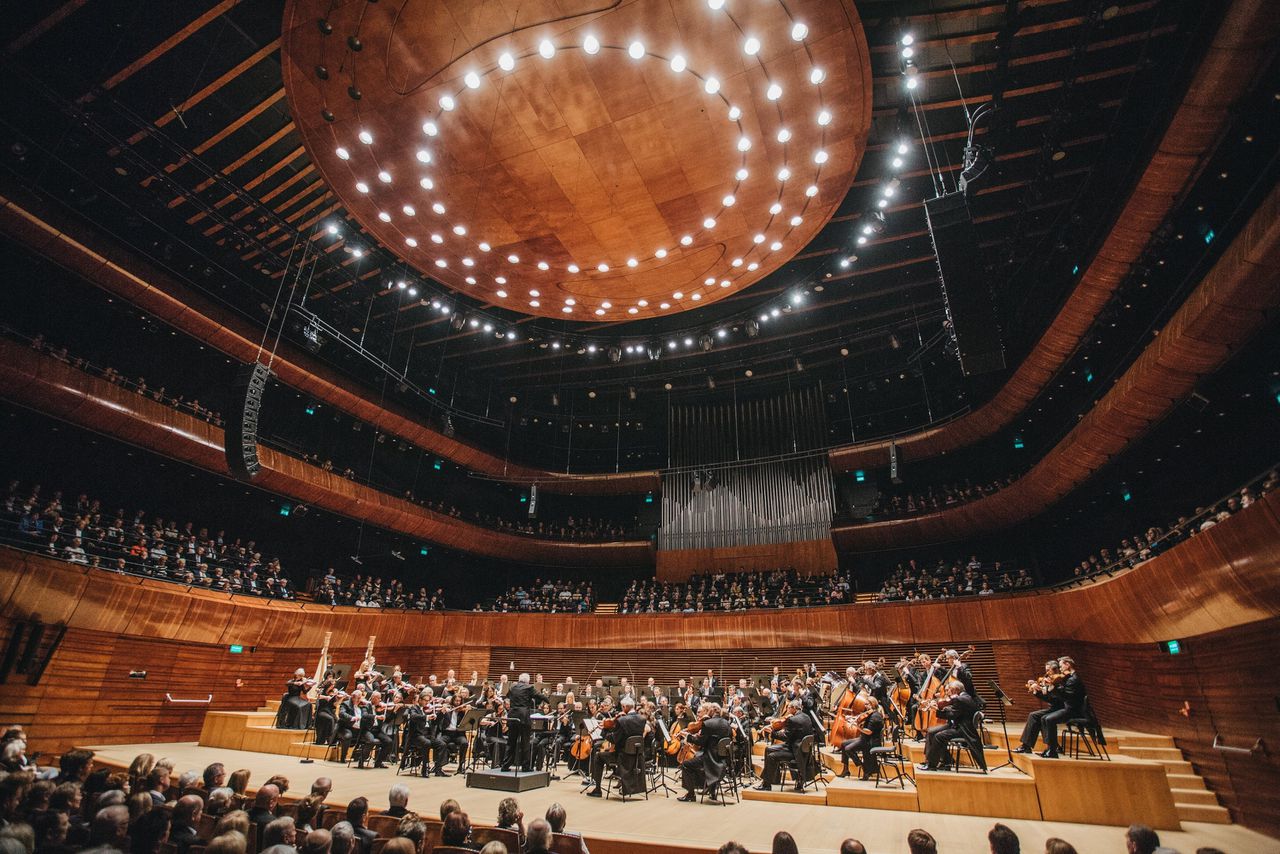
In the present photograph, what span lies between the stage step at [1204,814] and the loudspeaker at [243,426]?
40.9 ft

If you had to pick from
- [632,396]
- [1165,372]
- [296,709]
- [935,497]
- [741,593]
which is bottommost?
[296,709]

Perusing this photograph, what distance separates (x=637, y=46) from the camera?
6.52m

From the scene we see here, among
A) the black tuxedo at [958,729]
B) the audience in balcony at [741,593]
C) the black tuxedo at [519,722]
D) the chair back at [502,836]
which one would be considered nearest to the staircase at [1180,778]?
the black tuxedo at [958,729]

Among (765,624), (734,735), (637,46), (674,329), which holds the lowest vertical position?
(734,735)

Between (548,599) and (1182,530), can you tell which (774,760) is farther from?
(548,599)

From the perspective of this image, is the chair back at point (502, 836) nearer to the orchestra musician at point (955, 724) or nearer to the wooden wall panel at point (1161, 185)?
the orchestra musician at point (955, 724)

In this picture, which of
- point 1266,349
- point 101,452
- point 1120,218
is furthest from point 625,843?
point 101,452

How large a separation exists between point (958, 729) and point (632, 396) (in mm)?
12859

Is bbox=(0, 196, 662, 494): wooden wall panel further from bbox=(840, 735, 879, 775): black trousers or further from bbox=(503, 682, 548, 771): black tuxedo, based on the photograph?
bbox=(840, 735, 879, 775): black trousers

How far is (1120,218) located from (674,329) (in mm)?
9263

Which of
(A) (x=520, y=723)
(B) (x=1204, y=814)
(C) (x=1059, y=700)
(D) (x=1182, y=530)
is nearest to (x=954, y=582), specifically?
(D) (x=1182, y=530)

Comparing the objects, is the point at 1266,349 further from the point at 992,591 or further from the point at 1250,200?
the point at 992,591

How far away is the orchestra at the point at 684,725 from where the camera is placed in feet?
22.6

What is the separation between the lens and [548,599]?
17703 mm
